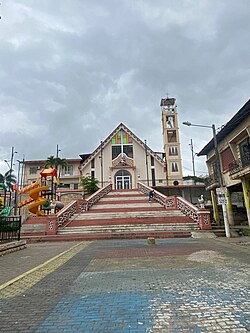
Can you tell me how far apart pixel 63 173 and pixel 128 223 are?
99.3ft

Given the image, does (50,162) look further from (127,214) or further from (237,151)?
(237,151)

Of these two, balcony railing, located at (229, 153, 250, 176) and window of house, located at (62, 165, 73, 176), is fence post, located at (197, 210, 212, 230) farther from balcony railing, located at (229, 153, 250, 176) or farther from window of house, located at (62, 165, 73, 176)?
window of house, located at (62, 165, 73, 176)

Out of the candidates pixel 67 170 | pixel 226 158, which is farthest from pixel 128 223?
pixel 67 170

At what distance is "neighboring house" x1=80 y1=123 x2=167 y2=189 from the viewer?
39188 millimetres

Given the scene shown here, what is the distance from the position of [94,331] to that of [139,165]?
124 feet

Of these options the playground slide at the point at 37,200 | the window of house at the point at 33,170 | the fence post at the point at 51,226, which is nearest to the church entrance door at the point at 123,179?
the playground slide at the point at 37,200

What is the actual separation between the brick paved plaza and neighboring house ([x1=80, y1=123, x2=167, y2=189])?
107 ft

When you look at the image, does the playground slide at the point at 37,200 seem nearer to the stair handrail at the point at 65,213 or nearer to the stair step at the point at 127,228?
the stair handrail at the point at 65,213

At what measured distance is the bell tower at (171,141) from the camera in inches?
1520

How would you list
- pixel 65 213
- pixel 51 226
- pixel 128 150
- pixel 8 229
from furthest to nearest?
pixel 128 150 → pixel 65 213 → pixel 51 226 → pixel 8 229

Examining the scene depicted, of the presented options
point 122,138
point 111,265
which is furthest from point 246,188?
point 122,138

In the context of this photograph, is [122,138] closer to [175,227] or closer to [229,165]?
[229,165]

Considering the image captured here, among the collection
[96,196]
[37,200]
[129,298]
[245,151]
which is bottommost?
[129,298]

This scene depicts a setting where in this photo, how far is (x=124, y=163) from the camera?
128 ft
